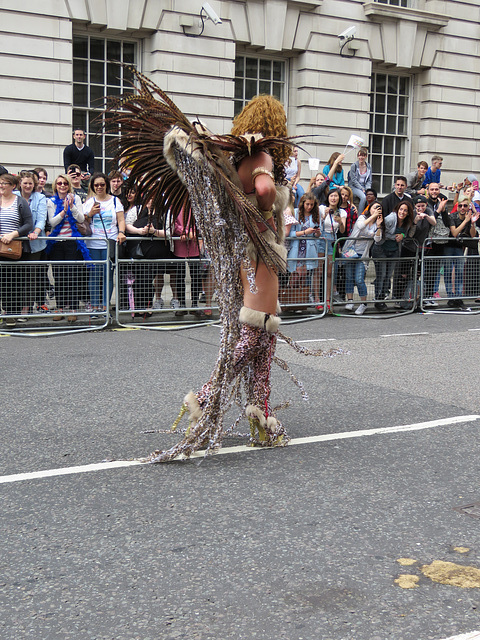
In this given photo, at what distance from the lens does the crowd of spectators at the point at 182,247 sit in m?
10.2

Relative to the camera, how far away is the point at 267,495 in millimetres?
4223

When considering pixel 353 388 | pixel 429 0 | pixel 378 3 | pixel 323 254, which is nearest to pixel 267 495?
pixel 353 388

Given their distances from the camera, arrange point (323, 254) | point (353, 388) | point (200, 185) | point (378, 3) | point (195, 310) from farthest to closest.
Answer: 1. point (378, 3)
2. point (323, 254)
3. point (195, 310)
4. point (353, 388)
5. point (200, 185)

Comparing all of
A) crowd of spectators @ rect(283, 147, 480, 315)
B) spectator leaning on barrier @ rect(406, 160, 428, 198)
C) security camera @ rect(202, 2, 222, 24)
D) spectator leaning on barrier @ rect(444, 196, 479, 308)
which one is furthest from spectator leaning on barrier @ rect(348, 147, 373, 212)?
security camera @ rect(202, 2, 222, 24)

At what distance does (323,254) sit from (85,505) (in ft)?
27.8

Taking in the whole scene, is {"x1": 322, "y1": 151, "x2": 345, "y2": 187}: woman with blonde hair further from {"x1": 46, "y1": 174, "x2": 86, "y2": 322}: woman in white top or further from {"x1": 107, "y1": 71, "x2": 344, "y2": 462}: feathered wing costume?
{"x1": 107, "y1": 71, "x2": 344, "y2": 462}: feathered wing costume

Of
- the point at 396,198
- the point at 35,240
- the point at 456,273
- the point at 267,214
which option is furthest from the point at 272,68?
the point at 267,214

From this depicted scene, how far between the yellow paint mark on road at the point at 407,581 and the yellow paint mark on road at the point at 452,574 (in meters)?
0.07

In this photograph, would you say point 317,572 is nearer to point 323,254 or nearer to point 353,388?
point 353,388

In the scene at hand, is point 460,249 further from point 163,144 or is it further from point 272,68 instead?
point 163,144

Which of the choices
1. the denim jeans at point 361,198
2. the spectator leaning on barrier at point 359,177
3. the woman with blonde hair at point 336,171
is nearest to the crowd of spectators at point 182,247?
the woman with blonde hair at point 336,171

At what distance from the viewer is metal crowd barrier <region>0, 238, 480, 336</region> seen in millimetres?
10109

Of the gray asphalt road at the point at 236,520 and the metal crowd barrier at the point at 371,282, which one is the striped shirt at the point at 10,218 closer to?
the gray asphalt road at the point at 236,520

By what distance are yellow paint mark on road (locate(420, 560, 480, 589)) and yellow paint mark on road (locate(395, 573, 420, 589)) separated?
68mm
